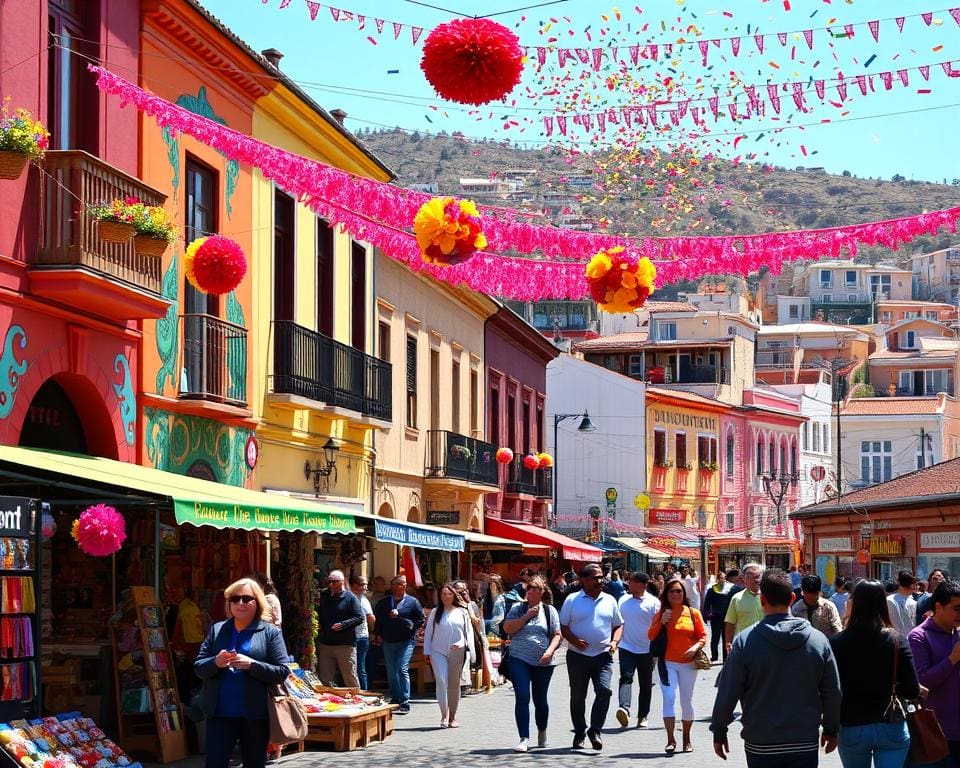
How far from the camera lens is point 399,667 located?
64.2ft

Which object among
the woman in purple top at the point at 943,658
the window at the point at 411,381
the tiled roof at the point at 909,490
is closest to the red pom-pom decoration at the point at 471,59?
the woman in purple top at the point at 943,658

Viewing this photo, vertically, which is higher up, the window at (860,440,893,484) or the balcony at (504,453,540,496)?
the window at (860,440,893,484)

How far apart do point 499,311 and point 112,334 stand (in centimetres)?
2315

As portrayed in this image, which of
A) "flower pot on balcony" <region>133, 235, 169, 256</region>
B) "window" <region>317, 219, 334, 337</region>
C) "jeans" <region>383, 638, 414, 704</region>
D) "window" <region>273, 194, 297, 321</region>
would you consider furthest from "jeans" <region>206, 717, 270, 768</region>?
"window" <region>317, 219, 334, 337</region>

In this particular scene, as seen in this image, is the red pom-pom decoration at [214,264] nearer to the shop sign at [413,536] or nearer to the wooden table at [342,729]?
the shop sign at [413,536]

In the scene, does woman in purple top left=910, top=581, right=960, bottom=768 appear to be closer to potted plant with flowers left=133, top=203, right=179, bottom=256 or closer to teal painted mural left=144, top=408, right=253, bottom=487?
potted plant with flowers left=133, top=203, right=179, bottom=256

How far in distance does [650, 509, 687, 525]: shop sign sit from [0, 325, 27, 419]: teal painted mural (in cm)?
4822

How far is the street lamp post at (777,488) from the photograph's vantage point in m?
70.4

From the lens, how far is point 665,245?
565 inches

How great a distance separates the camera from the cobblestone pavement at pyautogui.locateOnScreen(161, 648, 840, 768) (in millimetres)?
13734

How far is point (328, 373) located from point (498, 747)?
9872 millimetres

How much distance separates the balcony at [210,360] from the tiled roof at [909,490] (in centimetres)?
1545

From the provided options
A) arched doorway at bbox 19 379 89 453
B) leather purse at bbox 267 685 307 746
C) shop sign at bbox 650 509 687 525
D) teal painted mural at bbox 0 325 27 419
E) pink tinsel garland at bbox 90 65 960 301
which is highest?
pink tinsel garland at bbox 90 65 960 301

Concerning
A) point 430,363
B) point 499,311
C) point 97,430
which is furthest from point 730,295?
point 97,430
